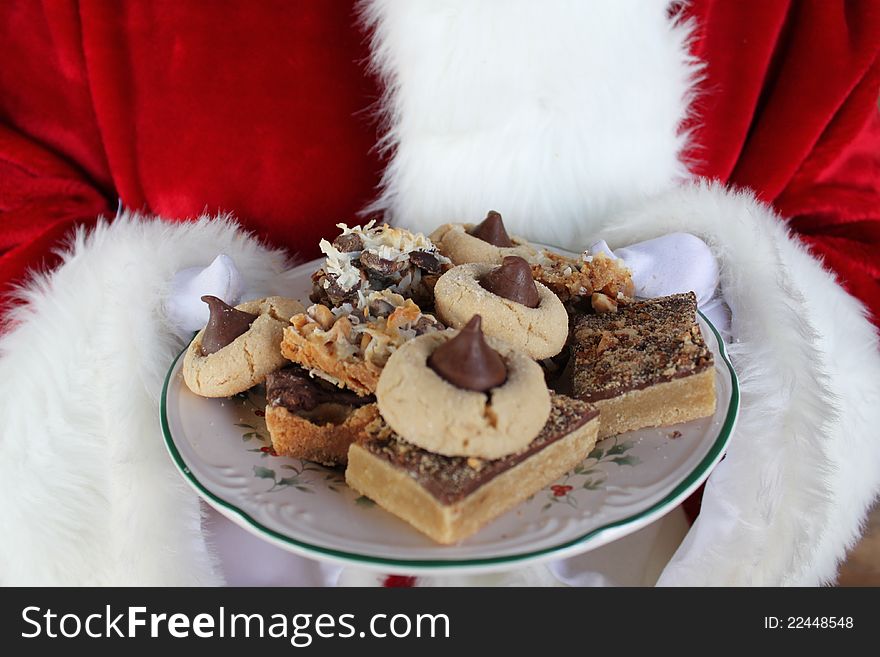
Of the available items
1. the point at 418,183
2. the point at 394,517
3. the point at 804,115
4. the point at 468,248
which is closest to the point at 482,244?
the point at 468,248

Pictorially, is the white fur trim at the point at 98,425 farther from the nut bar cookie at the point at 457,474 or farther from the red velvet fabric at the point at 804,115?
the red velvet fabric at the point at 804,115

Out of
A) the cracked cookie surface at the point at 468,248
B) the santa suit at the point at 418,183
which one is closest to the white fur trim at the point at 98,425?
the santa suit at the point at 418,183

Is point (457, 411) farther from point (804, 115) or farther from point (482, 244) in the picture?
point (804, 115)

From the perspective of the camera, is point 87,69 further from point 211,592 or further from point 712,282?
point 712,282

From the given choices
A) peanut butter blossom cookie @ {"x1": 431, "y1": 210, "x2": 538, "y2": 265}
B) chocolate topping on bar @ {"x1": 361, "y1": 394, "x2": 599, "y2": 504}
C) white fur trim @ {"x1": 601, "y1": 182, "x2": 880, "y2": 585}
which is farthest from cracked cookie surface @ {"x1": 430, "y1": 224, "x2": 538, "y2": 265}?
chocolate topping on bar @ {"x1": 361, "y1": 394, "x2": 599, "y2": 504}

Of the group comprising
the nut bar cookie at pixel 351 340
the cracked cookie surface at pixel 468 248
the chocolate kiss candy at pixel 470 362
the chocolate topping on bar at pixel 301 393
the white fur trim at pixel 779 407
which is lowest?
the white fur trim at pixel 779 407

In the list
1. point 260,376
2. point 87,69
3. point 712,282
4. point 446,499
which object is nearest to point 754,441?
point 712,282
